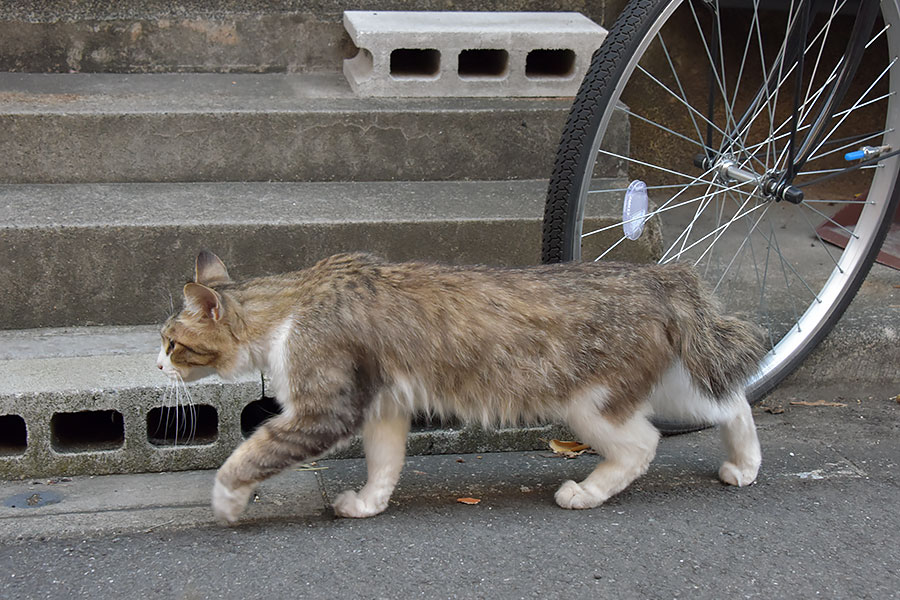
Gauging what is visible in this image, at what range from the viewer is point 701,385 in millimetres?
2842

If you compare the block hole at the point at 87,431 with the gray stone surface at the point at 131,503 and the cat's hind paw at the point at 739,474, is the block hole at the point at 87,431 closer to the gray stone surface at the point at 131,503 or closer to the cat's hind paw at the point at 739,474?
the gray stone surface at the point at 131,503

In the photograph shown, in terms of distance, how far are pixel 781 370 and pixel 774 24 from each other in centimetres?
205

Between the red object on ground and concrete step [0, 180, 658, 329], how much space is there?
115cm

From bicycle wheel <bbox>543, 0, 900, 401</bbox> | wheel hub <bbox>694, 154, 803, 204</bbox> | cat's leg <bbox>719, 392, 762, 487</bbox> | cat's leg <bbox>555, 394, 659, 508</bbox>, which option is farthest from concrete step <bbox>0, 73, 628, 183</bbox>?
cat's leg <bbox>555, 394, 659, 508</bbox>

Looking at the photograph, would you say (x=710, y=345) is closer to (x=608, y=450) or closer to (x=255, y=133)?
(x=608, y=450)

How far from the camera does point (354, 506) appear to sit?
279 centimetres

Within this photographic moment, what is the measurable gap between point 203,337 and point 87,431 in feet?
2.59

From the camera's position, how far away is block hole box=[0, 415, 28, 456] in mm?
3104

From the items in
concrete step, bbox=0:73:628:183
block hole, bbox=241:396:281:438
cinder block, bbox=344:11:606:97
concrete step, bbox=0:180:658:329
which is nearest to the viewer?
block hole, bbox=241:396:281:438

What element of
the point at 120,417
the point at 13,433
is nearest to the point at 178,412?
the point at 120,417

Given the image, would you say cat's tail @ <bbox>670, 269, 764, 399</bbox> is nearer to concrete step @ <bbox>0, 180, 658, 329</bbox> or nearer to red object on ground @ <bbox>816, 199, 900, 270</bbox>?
concrete step @ <bbox>0, 180, 658, 329</bbox>

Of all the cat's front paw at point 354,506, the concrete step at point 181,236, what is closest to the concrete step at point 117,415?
the concrete step at point 181,236

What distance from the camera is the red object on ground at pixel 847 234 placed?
434cm

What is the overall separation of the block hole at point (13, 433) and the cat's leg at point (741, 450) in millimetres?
2121
